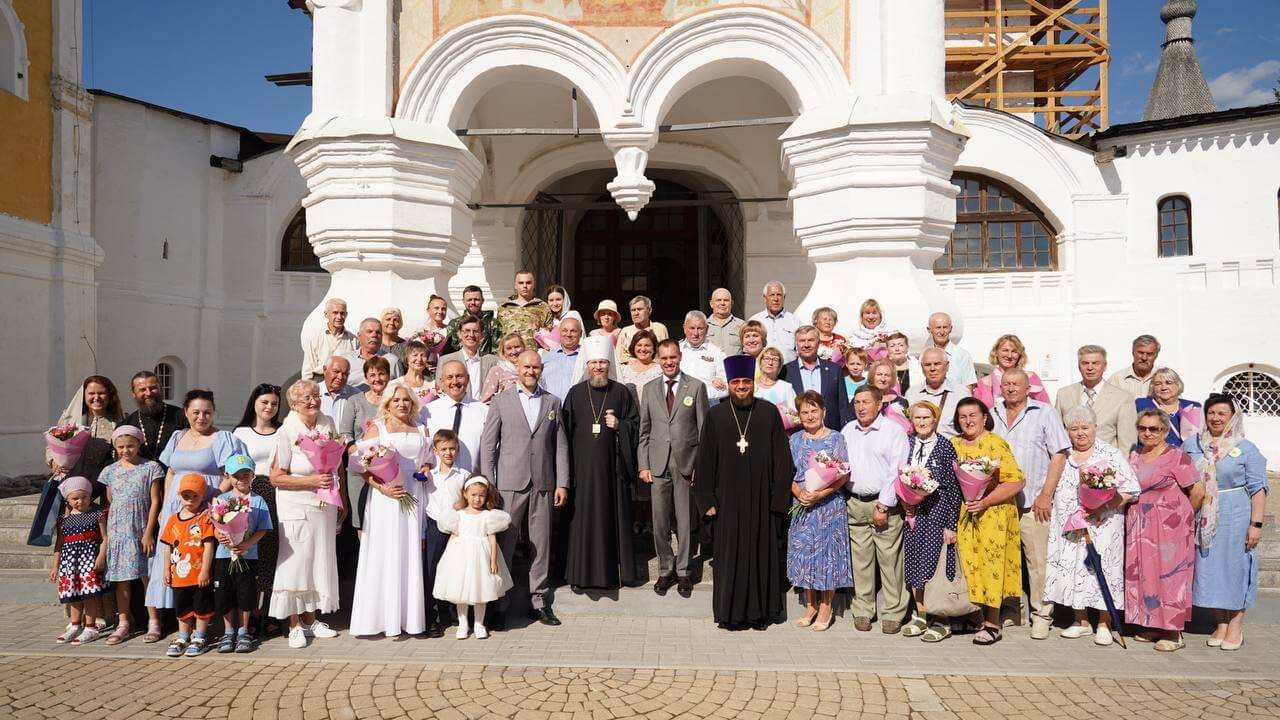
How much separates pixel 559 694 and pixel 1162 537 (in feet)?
11.6

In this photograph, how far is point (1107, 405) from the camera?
5.07 meters

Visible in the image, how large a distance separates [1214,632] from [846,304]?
3371mm

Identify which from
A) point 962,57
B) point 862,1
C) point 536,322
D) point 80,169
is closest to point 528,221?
point 536,322

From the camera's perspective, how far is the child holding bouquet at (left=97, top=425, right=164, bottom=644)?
4566 millimetres

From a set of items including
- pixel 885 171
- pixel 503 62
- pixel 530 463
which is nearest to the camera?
pixel 530 463

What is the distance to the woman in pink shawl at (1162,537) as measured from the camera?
14.7 ft

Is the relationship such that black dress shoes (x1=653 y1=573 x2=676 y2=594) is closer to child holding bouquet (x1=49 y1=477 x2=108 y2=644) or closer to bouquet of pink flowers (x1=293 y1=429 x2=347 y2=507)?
bouquet of pink flowers (x1=293 y1=429 x2=347 y2=507)

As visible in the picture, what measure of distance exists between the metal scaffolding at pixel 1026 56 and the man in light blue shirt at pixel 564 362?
559 inches

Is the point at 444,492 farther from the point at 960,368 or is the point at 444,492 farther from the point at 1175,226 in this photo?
the point at 1175,226

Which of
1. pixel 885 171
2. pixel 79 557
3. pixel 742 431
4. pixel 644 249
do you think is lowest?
pixel 79 557

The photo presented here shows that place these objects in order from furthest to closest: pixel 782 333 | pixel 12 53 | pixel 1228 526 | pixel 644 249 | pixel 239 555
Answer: pixel 644 249 → pixel 12 53 → pixel 782 333 → pixel 1228 526 → pixel 239 555

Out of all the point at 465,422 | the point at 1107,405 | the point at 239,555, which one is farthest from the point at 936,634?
the point at 239,555

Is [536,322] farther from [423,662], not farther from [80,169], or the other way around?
[80,169]

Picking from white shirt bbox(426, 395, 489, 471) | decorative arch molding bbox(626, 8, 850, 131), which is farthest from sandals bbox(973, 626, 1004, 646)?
decorative arch molding bbox(626, 8, 850, 131)
